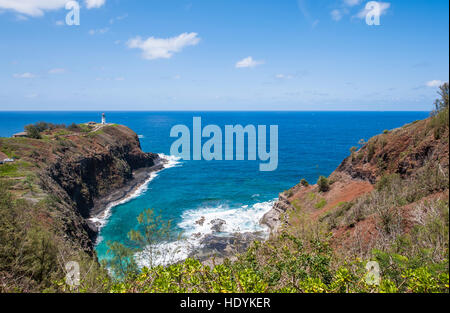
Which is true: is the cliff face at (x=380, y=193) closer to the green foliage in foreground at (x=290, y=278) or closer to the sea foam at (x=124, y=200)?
the green foliage in foreground at (x=290, y=278)

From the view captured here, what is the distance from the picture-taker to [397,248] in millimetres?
10797

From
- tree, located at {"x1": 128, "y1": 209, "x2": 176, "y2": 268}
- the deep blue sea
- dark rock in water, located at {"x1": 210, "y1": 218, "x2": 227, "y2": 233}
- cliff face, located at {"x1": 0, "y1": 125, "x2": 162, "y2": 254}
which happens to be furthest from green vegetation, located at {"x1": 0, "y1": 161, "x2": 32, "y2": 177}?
dark rock in water, located at {"x1": 210, "y1": 218, "x2": 227, "y2": 233}

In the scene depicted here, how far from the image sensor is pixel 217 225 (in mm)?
34250

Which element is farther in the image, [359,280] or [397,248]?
[397,248]

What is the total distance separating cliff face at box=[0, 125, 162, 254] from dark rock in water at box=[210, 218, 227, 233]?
1457 cm

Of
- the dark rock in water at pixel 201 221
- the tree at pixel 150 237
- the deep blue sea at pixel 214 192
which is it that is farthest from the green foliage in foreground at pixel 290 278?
the dark rock in water at pixel 201 221

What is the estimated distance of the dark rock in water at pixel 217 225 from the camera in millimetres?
33188

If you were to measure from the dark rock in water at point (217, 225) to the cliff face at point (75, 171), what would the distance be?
47.8 ft

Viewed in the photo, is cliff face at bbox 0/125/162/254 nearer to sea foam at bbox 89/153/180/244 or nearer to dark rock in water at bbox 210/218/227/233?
sea foam at bbox 89/153/180/244

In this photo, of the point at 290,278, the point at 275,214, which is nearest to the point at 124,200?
the point at 275,214

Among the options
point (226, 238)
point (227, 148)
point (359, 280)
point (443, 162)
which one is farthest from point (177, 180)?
point (359, 280)

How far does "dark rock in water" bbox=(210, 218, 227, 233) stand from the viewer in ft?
109
